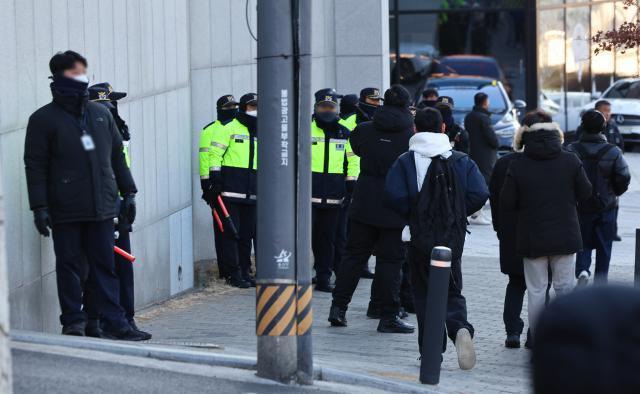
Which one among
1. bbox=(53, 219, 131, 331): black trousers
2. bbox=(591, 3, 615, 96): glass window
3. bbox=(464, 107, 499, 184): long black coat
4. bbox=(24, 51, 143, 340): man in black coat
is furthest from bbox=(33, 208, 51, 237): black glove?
bbox=(591, 3, 615, 96): glass window

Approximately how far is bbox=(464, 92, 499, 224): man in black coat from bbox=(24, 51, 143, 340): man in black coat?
985 centimetres

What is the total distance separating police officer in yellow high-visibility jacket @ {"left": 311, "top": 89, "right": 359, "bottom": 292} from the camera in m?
11.9

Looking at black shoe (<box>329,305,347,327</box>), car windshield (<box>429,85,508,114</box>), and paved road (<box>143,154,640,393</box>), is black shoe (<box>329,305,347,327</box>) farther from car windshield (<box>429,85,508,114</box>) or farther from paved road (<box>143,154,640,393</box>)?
car windshield (<box>429,85,508,114</box>)

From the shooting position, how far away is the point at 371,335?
386 inches

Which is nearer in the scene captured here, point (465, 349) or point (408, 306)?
point (465, 349)

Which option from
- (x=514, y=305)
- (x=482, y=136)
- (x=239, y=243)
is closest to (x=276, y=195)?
(x=514, y=305)

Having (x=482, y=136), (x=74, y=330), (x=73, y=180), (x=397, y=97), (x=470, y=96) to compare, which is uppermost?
(x=397, y=97)

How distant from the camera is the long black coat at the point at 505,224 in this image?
9.15 meters

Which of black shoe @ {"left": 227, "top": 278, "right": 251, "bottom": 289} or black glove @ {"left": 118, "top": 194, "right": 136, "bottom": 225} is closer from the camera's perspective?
black glove @ {"left": 118, "top": 194, "right": 136, "bottom": 225}

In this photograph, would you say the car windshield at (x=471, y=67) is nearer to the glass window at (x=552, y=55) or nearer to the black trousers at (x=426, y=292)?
the glass window at (x=552, y=55)

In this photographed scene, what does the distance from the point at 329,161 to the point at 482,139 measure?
588 cm

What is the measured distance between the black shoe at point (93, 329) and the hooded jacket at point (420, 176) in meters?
1.99

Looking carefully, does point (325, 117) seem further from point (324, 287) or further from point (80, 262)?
point (80, 262)

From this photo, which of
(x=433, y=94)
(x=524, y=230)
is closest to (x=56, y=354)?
(x=524, y=230)
